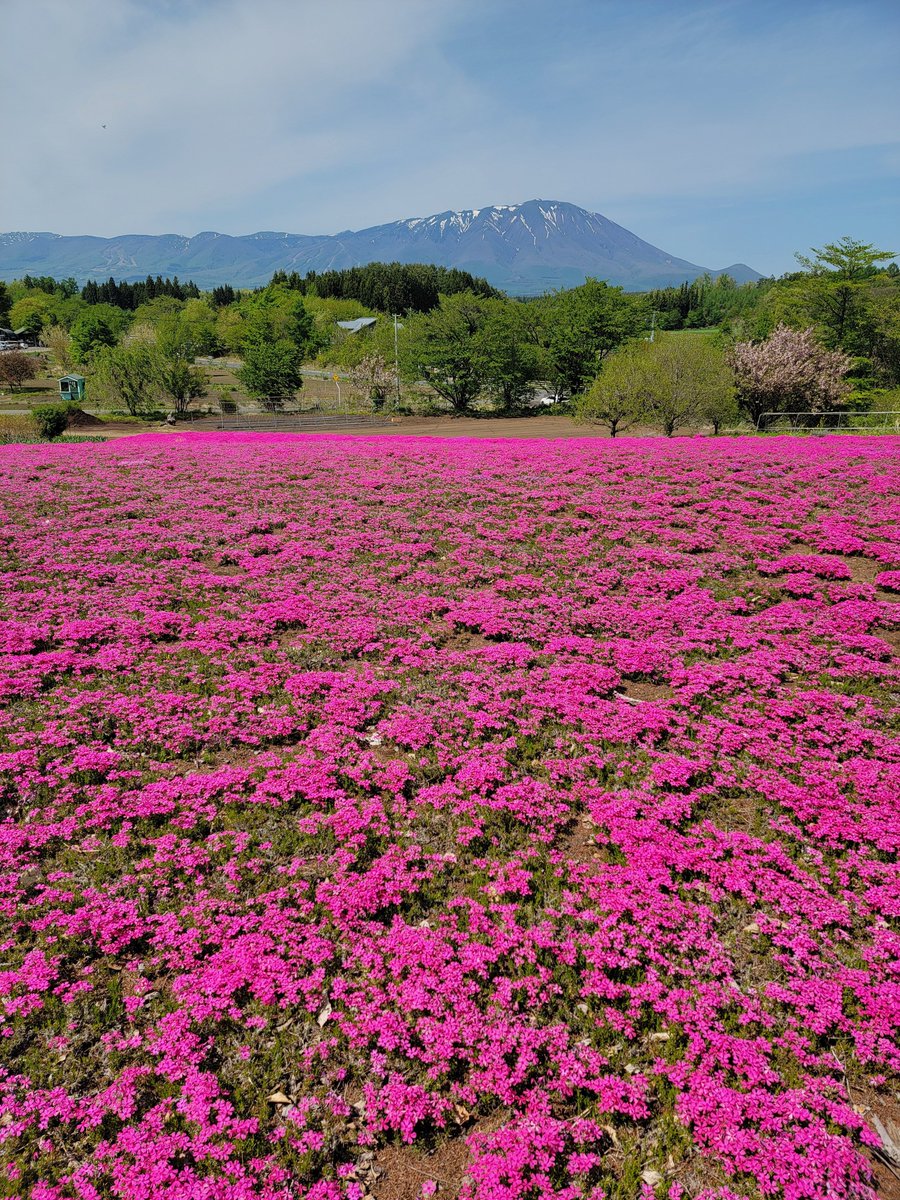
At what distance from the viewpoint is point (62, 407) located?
45938 mm

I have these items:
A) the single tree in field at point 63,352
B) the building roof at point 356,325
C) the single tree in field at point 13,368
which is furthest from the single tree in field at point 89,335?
the building roof at point 356,325

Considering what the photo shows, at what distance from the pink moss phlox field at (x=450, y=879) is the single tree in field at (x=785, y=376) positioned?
35153mm

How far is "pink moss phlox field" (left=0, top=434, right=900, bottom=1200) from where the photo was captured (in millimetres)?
Result: 3814

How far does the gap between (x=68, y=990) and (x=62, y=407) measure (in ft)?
172

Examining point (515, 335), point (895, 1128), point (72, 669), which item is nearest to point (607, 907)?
point (895, 1128)

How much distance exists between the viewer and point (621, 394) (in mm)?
37938

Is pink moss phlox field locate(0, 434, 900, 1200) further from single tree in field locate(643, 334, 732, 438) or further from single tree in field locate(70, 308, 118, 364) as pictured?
single tree in field locate(70, 308, 118, 364)

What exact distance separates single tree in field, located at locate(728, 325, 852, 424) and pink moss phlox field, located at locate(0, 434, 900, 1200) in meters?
35.2

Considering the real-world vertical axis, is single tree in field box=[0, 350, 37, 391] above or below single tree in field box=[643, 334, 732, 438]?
above

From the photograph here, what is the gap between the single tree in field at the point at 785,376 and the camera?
4194 centimetres

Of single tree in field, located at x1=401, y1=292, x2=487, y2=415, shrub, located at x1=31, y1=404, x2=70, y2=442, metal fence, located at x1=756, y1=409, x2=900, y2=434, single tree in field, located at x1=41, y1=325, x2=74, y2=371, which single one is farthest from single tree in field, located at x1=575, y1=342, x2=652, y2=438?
single tree in field, located at x1=41, y1=325, x2=74, y2=371

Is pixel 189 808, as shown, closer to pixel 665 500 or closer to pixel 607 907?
pixel 607 907

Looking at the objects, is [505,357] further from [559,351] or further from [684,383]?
[684,383]

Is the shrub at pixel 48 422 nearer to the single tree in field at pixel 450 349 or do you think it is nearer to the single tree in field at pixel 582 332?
the single tree in field at pixel 450 349
